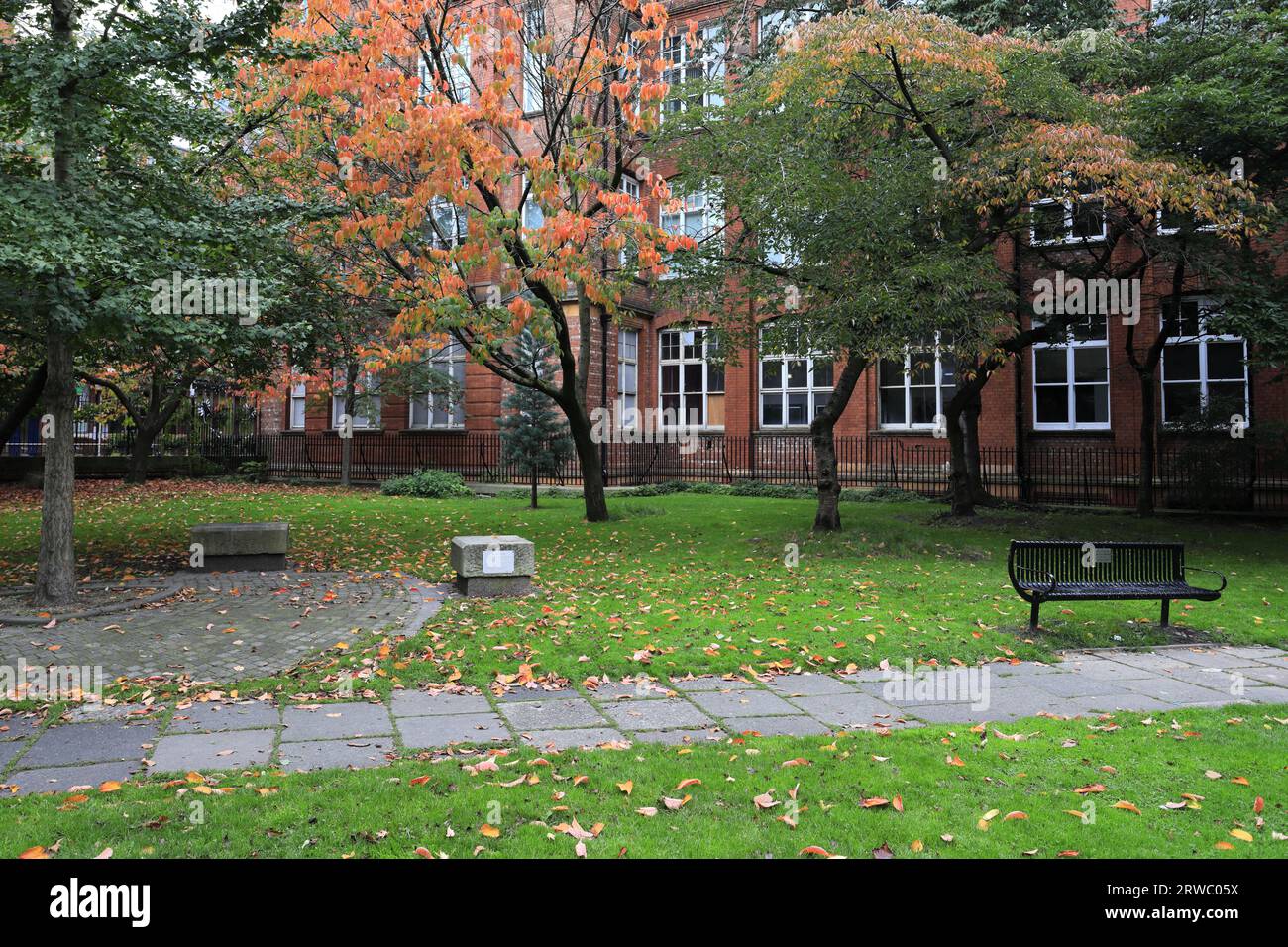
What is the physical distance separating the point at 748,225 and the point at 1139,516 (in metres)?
11.2

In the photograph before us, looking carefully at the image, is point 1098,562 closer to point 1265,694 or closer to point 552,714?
point 1265,694

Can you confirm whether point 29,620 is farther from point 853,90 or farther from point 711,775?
point 853,90

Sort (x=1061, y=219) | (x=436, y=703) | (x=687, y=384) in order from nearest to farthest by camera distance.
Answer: (x=436, y=703), (x=1061, y=219), (x=687, y=384)

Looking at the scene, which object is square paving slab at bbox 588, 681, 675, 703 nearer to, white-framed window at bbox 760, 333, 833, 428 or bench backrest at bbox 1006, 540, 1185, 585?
bench backrest at bbox 1006, 540, 1185, 585

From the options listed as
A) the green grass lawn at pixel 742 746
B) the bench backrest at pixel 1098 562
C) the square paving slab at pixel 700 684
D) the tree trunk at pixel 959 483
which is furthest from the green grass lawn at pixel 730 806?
the tree trunk at pixel 959 483

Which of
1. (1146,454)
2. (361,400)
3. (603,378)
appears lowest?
(1146,454)

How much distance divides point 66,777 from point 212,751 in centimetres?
69

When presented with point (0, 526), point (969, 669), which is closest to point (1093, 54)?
point (969, 669)

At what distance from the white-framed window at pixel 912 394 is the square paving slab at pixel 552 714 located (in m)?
19.9

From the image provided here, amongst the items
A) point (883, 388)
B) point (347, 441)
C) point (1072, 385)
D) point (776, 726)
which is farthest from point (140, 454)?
point (1072, 385)

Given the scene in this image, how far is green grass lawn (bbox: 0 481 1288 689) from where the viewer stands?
739cm

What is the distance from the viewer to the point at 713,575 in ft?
37.1

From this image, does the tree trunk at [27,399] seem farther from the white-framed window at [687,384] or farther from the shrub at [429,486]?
the white-framed window at [687,384]

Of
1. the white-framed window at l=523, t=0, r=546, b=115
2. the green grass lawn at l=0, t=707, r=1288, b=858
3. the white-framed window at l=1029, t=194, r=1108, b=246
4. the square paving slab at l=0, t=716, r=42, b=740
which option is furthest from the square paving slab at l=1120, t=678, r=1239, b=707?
the white-framed window at l=523, t=0, r=546, b=115
